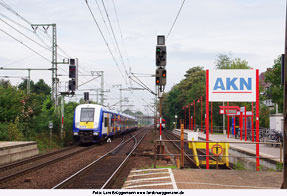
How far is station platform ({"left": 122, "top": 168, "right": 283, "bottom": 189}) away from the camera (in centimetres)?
893

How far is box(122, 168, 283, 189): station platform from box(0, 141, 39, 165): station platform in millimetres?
6643

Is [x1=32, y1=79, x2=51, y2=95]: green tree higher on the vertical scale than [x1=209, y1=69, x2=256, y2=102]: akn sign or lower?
higher

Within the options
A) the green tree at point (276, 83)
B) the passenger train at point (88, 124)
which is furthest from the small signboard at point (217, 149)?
the green tree at point (276, 83)

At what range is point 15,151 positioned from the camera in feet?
54.2

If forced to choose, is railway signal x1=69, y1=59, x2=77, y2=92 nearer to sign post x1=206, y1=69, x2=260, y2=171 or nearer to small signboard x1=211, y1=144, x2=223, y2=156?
sign post x1=206, y1=69, x2=260, y2=171

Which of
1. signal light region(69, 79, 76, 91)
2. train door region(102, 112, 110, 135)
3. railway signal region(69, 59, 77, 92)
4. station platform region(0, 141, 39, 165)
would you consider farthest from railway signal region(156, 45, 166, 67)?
train door region(102, 112, 110, 135)

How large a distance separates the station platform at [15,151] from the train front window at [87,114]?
24.1 feet

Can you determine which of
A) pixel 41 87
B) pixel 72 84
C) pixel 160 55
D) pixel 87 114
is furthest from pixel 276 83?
pixel 41 87

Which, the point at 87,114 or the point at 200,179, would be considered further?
the point at 87,114

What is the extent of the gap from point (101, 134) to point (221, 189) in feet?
64.0

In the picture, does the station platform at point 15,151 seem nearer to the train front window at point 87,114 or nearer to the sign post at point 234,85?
the train front window at point 87,114

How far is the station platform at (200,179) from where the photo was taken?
29.3ft

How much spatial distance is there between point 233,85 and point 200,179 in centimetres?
442

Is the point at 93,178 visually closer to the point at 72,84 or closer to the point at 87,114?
the point at 72,84
